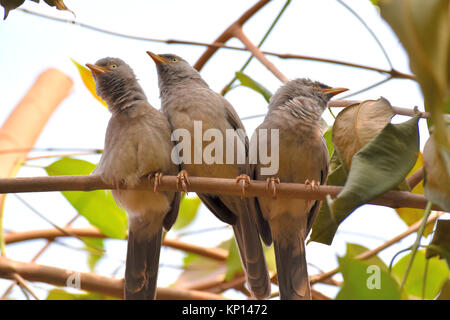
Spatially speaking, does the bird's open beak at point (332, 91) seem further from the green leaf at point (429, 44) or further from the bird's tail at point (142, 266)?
the green leaf at point (429, 44)

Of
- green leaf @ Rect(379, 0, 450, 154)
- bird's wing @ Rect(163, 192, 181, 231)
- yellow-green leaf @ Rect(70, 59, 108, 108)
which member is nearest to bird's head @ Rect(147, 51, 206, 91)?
yellow-green leaf @ Rect(70, 59, 108, 108)

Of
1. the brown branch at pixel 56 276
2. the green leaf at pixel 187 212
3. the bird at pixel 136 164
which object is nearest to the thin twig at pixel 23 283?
the brown branch at pixel 56 276

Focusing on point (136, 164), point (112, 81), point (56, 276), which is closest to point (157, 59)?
point (112, 81)

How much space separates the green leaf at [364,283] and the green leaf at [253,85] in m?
1.40

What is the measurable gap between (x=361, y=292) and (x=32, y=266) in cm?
150

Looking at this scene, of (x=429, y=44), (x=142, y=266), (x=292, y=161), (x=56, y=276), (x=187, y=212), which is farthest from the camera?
(x=187, y=212)

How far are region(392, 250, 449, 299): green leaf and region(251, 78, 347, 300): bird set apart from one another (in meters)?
0.47

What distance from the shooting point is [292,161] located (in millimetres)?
2311

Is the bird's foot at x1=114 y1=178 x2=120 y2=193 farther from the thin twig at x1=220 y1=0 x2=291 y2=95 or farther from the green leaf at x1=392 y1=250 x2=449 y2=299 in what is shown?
the green leaf at x1=392 y1=250 x2=449 y2=299

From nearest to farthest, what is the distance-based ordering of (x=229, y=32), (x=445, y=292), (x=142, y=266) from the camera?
1. (x=445, y=292)
2. (x=142, y=266)
3. (x=229, y=32)

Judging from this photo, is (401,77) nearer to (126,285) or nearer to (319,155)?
(319,155)

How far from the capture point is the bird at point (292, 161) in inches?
90.7

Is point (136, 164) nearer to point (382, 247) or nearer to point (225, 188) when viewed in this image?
point (225, 188)

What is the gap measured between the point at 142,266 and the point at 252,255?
0.49 metres
